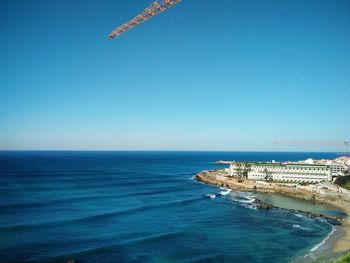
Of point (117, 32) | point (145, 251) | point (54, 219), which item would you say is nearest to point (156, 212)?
point (54, 219)

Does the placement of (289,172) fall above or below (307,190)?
above

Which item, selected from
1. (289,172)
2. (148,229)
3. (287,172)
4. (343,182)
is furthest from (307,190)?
(148,229)

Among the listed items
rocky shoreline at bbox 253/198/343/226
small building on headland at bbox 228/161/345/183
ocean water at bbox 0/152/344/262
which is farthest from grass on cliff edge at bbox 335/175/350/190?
rocky shoreline at bbox 253/198/343/226

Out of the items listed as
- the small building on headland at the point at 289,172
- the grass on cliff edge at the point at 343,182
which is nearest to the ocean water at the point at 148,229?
the grass on cliff edge at the point at 343,182

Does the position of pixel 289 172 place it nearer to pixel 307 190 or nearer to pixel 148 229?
pixel 307 190

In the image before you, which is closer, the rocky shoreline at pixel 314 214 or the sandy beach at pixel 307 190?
the rocky shoreline at pixel 314 214

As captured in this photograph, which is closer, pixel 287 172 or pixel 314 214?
pixel 314 214

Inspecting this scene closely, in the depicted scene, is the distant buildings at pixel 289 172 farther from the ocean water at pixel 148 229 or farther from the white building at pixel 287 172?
the ocean water at pixel 148 229

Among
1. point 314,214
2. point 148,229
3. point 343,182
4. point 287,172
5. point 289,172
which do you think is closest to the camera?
point 148,229

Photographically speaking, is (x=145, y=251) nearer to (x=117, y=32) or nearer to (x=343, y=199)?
(x=117, y=32)
